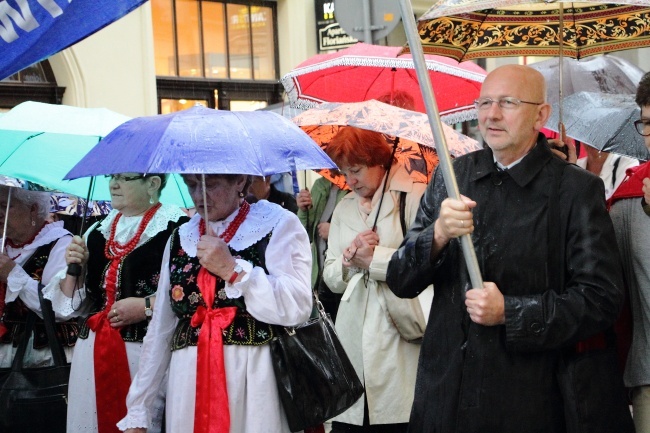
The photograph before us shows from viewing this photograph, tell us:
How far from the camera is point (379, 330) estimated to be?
5590mm

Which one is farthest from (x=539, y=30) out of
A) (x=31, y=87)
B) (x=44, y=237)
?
(x=31, y=87)

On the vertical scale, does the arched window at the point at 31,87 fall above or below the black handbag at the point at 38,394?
above

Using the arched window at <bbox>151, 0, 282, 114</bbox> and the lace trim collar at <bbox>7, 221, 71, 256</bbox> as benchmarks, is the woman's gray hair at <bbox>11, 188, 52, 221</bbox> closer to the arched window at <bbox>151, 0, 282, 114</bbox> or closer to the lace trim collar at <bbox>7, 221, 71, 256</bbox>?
the lace trim collar at <bbox>7, 221, 71, 256</bbox>

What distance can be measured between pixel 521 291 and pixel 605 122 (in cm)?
244

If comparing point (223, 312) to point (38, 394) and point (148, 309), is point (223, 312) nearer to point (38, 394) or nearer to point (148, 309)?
point (148, 309)

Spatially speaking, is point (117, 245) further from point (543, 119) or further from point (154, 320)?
point (543, 119)

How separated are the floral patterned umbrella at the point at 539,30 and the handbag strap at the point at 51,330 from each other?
2277 millimetres

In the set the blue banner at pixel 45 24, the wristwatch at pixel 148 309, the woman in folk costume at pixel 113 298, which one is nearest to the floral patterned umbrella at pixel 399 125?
the woman in folk costume at pixel 113 298

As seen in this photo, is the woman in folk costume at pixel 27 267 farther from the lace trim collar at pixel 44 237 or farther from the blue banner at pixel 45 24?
the blue banner at pixel 45 24

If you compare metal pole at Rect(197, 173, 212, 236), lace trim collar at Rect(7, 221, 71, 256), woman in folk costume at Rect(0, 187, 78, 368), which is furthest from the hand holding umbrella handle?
metal pole at Rect(197, 173, 212, 236)

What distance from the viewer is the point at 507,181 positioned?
12.4 ft

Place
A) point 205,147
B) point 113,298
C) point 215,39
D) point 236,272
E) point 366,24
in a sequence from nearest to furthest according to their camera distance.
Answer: point 205,147 < point 236,272 < point 113,298 < point 366,24 < point 215,39

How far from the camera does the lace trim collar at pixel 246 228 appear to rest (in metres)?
4.38

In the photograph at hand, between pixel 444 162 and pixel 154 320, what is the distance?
174 centimetres
